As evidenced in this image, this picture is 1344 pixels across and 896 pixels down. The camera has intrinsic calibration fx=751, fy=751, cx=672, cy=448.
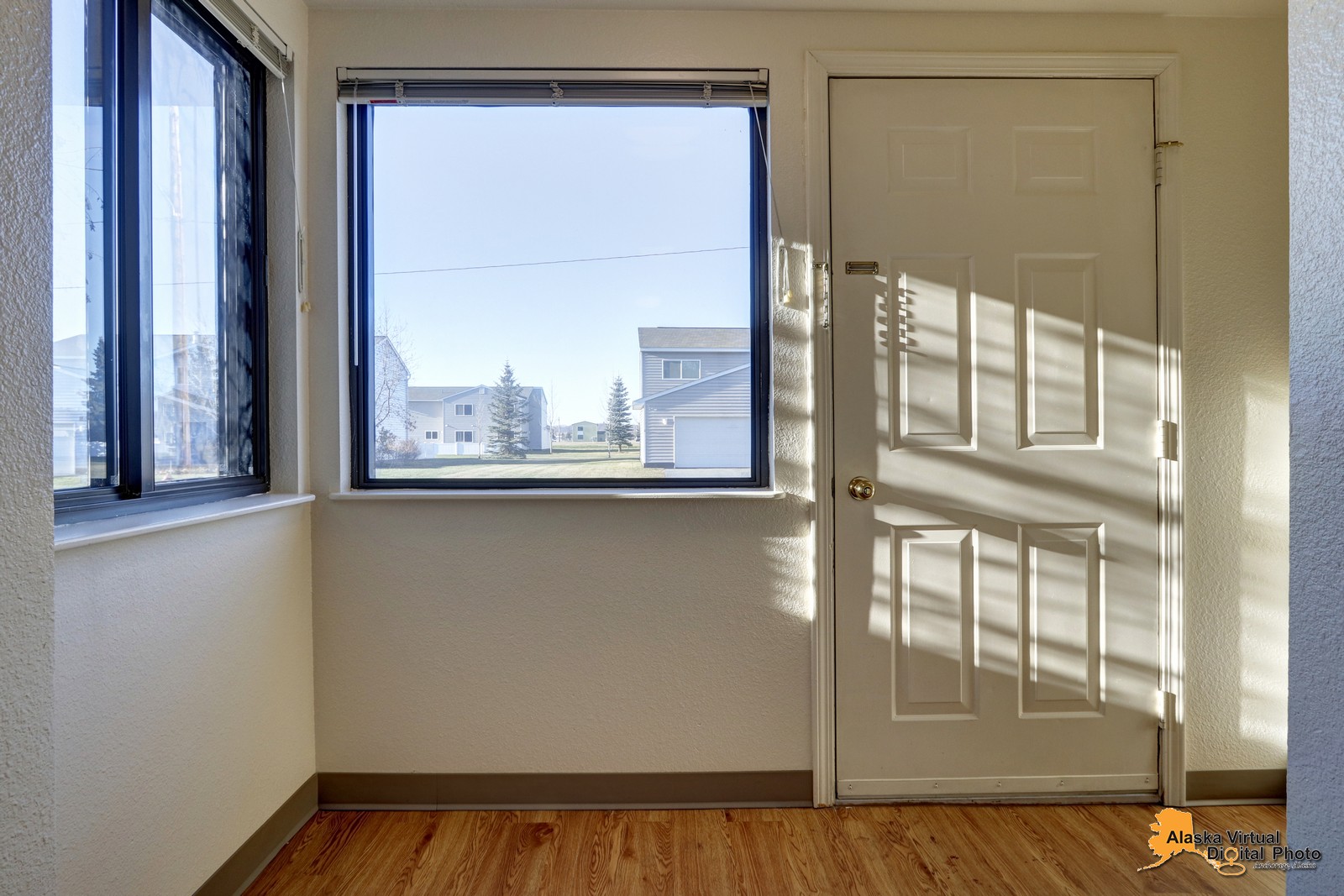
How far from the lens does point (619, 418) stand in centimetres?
232

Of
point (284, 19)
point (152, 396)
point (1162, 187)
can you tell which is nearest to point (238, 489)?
point (152, 396)

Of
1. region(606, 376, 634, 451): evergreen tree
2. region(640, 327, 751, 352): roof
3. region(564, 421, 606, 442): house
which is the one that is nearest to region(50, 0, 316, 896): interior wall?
region(564, 421, 606, 442): house

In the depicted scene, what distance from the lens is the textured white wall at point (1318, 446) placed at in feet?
3.23

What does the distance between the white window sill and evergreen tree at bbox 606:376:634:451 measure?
2.94 ft

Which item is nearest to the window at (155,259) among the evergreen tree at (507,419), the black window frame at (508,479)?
the black window frame at (508,479)

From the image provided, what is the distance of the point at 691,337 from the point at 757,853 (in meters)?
1.46

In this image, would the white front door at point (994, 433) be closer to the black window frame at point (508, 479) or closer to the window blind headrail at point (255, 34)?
the black window frame at point (508, 479)

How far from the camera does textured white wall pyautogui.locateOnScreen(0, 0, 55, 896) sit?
88 cm

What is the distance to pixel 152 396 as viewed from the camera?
1.62 meters

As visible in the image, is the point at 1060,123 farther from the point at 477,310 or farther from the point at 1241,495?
the point at 477,310

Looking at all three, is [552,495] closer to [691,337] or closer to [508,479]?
[508,479]

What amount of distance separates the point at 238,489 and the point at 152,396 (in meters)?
0.42

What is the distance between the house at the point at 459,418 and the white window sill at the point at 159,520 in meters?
0.42

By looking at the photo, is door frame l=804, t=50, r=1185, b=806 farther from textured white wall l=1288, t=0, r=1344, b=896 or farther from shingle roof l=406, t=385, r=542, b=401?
textured white wall l=1288, t=0, r=1344, b=896
